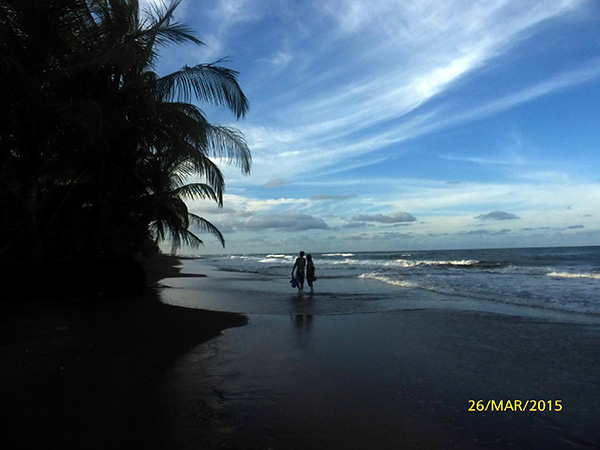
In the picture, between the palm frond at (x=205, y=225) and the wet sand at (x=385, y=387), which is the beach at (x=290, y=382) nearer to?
the wet sand at (x=385, y=387)

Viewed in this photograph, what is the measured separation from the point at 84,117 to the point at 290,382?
7.15 m

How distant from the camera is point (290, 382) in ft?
14.5

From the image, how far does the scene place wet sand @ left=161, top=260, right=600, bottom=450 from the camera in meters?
3.16

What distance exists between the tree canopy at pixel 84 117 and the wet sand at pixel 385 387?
5.62m

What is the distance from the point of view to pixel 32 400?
143 inches

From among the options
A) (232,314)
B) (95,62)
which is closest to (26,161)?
(95,62)

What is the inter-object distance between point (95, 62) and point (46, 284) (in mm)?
4812

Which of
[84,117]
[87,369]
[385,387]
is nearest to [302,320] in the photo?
[385,387]

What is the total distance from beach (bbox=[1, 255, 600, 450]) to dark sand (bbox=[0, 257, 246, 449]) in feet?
0.06

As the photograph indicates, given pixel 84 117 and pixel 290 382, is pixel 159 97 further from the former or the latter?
pixel 290 382

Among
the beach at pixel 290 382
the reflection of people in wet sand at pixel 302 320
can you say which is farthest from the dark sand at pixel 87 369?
the reflection of people in wet sand at pixel 302 320

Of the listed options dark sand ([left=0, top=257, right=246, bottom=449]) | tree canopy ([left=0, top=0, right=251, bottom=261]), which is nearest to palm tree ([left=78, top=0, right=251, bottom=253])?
tree canopy ([left=0, top=0, right=251, bottom=261])

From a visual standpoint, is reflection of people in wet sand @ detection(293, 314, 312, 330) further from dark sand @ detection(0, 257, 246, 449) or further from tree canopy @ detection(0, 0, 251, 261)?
tree canopy @ detection(0, 0, 251, 261)

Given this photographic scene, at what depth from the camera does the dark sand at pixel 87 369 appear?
3.06 m
